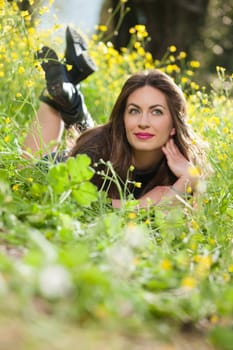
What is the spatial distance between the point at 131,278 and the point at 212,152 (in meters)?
1.24

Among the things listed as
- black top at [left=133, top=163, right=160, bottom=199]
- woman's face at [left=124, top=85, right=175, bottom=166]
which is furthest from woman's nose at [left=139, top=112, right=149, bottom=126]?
black top at [left=133, top=163, right=160, bottom=199]

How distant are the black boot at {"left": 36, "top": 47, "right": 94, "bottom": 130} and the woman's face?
55 centimetres

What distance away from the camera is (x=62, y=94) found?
3.49m

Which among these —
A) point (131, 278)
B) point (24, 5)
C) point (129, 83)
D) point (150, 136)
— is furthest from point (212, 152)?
point (24, 5)

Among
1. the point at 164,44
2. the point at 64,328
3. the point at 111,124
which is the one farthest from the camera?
the point at 164,44

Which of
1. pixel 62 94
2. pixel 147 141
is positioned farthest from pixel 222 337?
pixel 62 94

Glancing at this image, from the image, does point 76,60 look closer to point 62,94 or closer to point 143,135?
point 62,94

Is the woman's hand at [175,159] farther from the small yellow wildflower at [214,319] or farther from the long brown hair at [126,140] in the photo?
the small yellow wildflower at [214,319]

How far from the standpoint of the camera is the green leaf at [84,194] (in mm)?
2092

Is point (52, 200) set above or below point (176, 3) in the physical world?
above

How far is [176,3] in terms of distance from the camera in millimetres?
7988

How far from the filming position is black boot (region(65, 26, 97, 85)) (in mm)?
3600

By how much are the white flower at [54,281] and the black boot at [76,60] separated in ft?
8.34

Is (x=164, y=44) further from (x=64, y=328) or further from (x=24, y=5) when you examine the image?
(x=64, y=328)
